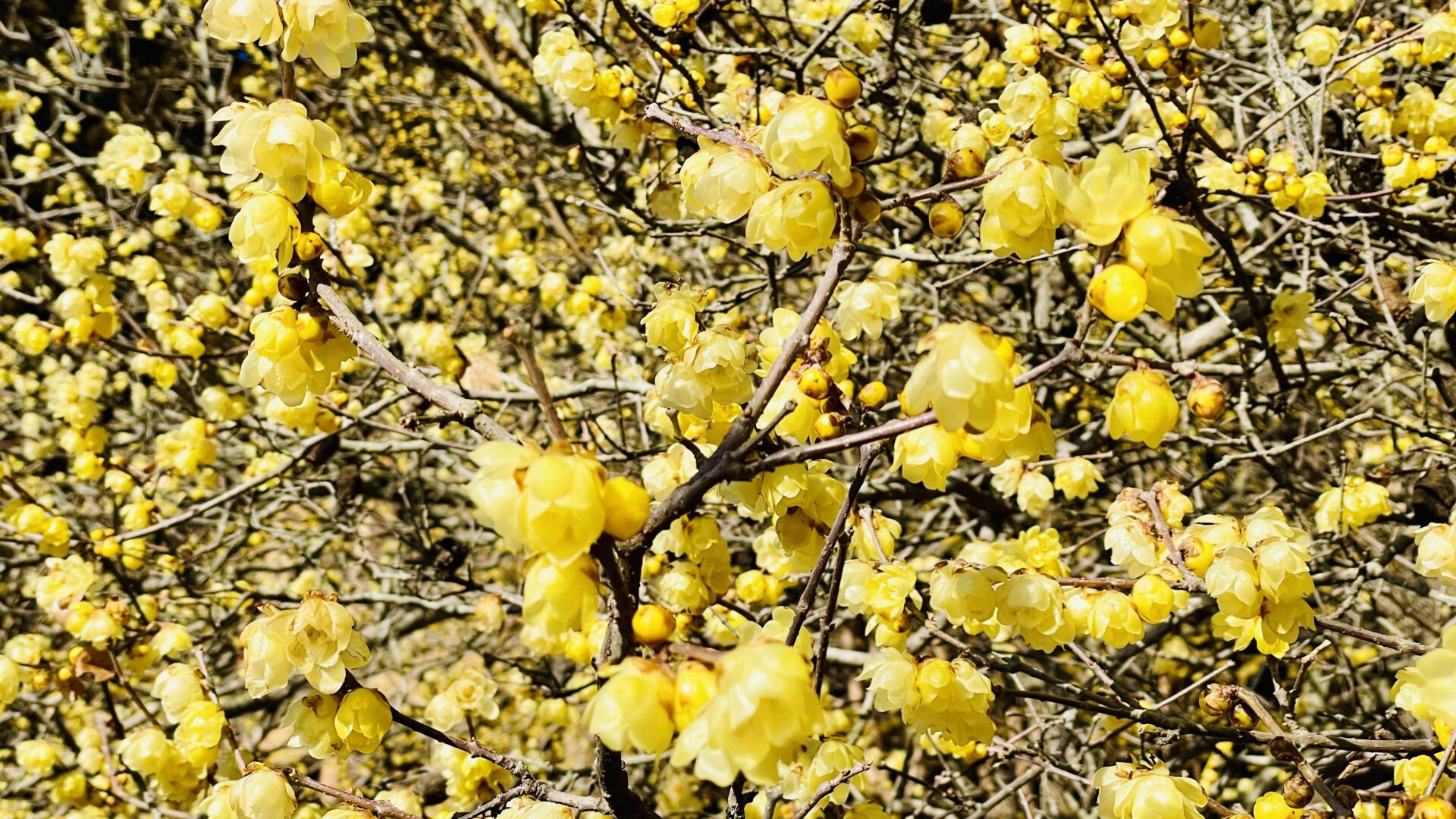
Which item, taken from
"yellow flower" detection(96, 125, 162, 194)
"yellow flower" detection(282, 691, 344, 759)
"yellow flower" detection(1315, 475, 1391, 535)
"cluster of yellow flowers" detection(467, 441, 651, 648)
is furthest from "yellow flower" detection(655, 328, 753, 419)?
"yellow flower" detection(96, 125, 162, 194)

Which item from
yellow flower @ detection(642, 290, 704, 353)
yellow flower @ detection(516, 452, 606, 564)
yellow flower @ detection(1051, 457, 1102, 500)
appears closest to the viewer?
yellow flower @ detection(516, 452, 606, 564)

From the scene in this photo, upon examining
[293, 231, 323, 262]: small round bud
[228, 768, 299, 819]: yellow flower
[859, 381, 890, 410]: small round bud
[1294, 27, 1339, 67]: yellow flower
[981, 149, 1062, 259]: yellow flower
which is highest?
[1294, 27, 1339, 67]: yellow flower

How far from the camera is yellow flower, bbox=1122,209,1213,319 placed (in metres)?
1.29

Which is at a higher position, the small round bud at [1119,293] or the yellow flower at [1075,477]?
the small round bud at [1119,293]

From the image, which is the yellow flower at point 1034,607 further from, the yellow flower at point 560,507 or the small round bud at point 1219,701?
the yellow flower at point 560,507

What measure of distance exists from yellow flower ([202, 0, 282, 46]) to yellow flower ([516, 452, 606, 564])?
1.08m

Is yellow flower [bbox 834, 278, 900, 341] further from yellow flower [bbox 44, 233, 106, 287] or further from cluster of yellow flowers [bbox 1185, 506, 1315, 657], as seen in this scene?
yellow flower [bbox 44, 233, 106, 287]

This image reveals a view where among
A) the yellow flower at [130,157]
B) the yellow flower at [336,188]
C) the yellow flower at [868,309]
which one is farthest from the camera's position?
the yellow flower at [130,157]

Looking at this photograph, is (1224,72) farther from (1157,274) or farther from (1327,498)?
(1157,274)

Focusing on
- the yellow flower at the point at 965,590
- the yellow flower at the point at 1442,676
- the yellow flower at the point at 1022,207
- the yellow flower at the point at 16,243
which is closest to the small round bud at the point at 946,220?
the yellow flower at the point at 1022,207

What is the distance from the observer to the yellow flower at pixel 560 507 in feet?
3.28

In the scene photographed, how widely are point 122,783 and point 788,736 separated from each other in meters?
3.42

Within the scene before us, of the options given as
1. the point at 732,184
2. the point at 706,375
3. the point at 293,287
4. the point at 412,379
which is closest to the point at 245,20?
the point at 293,287

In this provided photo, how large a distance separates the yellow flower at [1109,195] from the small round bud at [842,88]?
36 centimetres
